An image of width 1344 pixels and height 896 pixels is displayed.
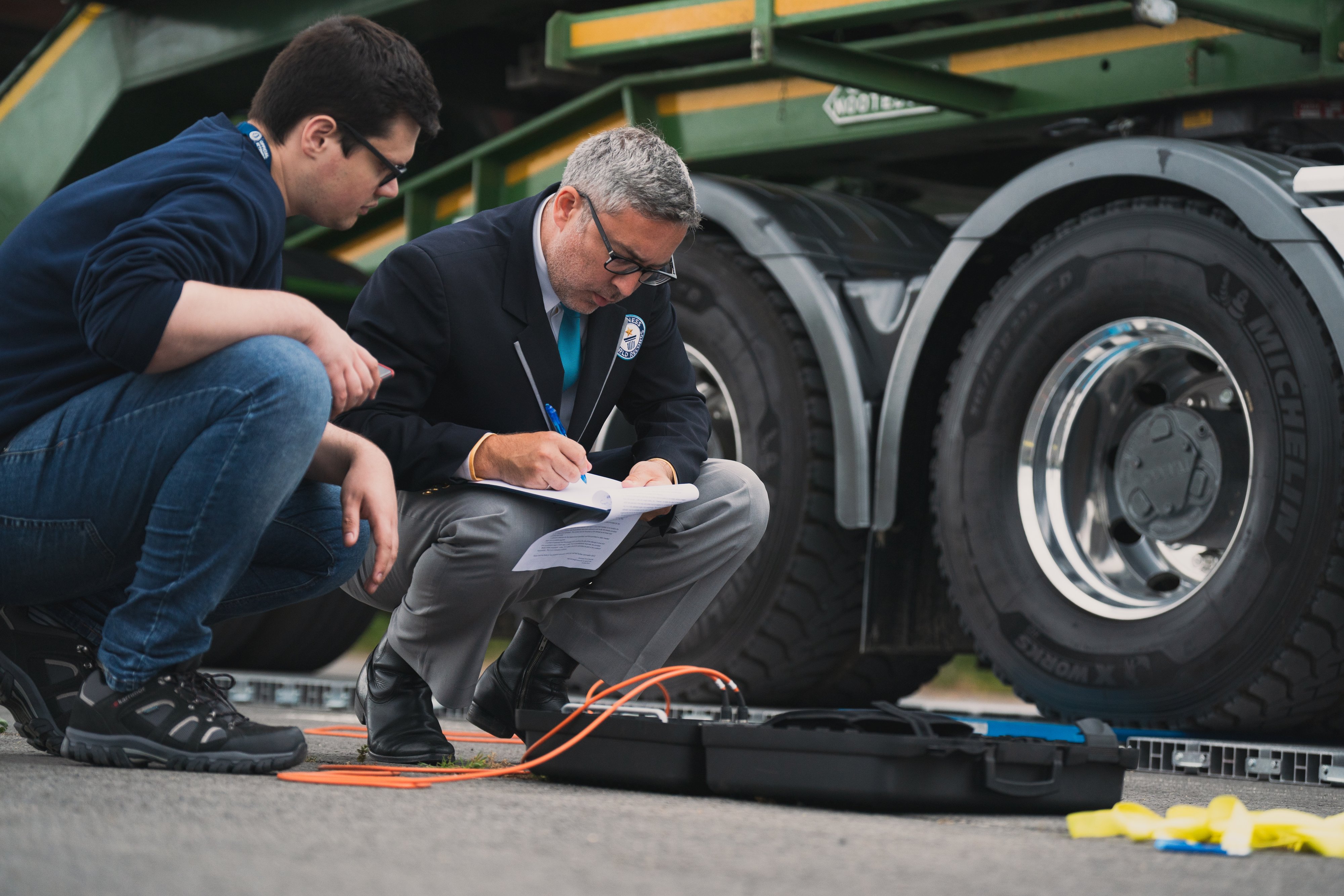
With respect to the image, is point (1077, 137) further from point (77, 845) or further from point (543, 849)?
point (77, 845)

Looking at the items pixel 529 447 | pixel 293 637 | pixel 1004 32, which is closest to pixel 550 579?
pixel 529 447

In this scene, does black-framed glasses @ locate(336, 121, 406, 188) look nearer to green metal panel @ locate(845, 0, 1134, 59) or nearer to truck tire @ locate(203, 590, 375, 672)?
green metal panel @ locate(845, 0, 1134, 59)

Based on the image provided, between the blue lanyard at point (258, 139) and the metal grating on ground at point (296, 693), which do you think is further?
the metal grating on ground at point (296, 693)

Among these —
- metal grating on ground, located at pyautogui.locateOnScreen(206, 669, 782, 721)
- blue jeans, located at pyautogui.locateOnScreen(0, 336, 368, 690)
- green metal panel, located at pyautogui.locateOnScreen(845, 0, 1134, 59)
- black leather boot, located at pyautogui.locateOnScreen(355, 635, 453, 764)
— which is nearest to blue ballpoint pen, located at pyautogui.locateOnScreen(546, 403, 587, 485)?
black leather boot, located at pyautogui.locateOnScreen(355, 635, 453, 764)

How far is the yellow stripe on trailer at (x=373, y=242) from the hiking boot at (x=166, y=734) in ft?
9.49

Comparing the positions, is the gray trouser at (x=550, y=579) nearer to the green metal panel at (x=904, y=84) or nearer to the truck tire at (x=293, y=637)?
the green metal panel at (x=904, y=84)

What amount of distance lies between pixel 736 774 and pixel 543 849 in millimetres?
600

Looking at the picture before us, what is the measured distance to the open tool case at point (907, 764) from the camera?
2146mm

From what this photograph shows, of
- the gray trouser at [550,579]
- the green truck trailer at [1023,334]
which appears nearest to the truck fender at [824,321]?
the green truck trailer at [1023,334]

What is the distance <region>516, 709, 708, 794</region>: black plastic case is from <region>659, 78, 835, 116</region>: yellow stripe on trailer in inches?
88.1

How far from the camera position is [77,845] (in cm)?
163

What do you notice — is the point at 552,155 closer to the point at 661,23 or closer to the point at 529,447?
the point at 661,23

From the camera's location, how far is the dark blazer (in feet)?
8.90

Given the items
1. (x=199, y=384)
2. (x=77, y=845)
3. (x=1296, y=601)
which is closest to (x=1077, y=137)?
(x=1296, y=601)
